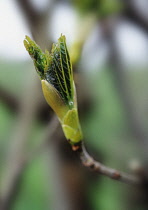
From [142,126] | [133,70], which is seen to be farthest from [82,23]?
[133,70]

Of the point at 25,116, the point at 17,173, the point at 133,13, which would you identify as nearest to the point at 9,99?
the point at 25,116

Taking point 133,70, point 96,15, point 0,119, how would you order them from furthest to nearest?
point 133,70, point 0,119, point 96,15

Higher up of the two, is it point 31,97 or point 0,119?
point 31,97

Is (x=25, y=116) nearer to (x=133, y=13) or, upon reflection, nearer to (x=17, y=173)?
(x=17, y=173)

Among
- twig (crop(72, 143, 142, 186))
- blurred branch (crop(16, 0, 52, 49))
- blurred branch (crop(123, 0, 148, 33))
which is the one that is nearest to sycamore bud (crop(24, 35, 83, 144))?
twig (crop(72, 143, 142, 186))

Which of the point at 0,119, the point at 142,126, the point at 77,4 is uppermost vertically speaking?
the point at 77,4

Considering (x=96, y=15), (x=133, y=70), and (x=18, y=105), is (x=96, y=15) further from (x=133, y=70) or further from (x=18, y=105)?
(x=133, y=70)

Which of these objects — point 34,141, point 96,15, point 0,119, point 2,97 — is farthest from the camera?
point 0,119
